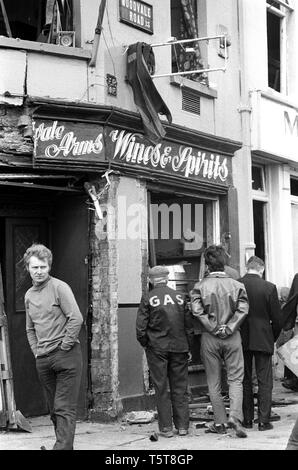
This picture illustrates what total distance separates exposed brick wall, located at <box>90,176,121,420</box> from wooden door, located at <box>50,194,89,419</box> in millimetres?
102

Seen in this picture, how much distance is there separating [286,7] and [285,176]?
3.19 meters

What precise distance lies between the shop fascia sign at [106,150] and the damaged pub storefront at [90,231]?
13mm

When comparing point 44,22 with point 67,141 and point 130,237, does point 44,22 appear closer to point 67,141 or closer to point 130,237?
point 67,141

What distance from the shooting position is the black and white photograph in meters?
8.69

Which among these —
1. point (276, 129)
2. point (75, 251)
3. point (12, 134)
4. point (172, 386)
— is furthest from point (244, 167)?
point (172, 386)

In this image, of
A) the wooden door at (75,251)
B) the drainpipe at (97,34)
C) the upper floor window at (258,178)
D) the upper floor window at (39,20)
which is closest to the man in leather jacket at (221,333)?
the wooden door at (75,251)

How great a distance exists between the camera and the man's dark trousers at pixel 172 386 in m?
8.77

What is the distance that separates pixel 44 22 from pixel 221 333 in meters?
4.85

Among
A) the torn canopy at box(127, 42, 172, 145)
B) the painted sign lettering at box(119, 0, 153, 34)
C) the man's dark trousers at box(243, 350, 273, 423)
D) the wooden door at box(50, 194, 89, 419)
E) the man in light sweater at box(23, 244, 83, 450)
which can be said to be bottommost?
the man's dark trousers at box(243, 350, 273, 423)

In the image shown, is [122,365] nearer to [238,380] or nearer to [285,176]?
[238,380]

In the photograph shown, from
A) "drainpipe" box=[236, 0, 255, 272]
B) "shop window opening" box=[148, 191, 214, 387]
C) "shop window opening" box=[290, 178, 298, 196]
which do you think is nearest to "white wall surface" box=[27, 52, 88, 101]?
"shop window opening" box=[148, 191, 214, 387]

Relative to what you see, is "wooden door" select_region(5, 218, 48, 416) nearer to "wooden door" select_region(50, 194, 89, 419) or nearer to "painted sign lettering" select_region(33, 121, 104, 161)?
"wooden door" select_region(50, 194, 89, 419)

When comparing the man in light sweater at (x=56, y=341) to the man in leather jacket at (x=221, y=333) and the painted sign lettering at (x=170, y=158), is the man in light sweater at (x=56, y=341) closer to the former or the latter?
the man in leather jacket at (x=221, y=333)

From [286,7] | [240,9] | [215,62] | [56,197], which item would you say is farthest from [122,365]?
[286,7]
